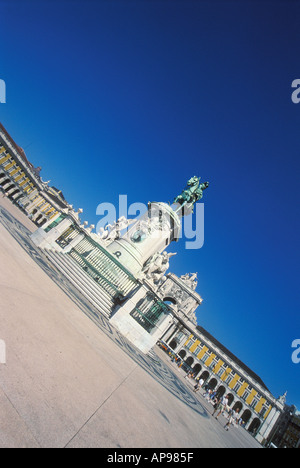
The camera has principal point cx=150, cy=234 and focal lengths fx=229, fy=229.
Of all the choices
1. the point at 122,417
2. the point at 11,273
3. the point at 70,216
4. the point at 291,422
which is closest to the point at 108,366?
the point at 122,417

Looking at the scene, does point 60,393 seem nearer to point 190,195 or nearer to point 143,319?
point 143,319

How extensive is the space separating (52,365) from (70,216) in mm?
14764

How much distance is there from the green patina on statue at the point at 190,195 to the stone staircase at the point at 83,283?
47.0 ft

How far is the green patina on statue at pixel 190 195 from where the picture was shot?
26219 millimetres

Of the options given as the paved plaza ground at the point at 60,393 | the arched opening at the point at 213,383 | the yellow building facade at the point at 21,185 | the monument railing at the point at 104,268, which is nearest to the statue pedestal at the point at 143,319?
the monument railing at the point at 104,268

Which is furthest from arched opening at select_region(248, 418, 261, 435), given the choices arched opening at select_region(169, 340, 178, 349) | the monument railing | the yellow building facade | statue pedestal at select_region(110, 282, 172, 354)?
the yellow building facade

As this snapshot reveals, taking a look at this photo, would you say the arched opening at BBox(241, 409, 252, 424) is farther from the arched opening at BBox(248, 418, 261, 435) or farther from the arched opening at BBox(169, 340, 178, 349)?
the arched opening at BBox(169, 340, 178, 349)

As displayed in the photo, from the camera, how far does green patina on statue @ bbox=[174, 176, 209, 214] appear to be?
2622 centimetres

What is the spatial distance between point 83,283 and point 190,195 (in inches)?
657

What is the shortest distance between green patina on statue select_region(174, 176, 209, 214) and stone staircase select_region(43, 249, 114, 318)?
1433 cm

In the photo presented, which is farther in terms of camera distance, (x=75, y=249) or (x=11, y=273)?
(x=75, y=249)

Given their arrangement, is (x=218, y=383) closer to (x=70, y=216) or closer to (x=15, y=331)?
(x=70, y=216)

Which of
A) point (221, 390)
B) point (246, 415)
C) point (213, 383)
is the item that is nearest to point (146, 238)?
point (213, 383)

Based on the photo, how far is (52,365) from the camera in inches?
139
